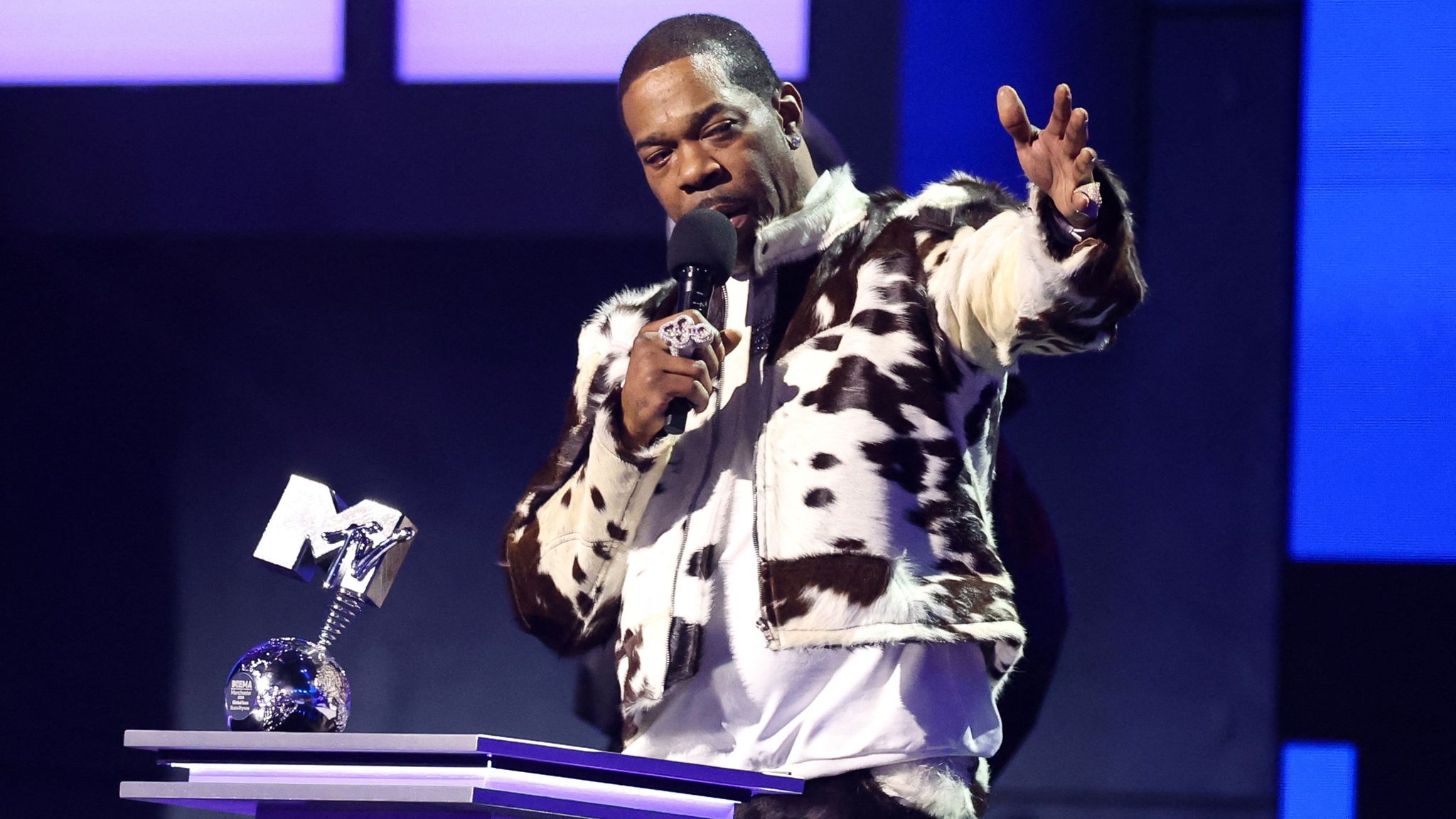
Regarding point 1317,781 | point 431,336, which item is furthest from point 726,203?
point 1317,781

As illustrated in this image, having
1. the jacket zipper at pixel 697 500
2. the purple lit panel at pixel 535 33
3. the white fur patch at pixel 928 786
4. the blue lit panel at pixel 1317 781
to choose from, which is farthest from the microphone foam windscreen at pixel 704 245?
the blue lit panel at pixel 1317 781

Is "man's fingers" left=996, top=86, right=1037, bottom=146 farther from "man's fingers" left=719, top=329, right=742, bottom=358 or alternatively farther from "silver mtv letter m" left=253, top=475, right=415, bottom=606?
"silver mtv letter m" left=253, top=475, right=415, bottom=606

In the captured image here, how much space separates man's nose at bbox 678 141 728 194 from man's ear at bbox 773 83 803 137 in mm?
125

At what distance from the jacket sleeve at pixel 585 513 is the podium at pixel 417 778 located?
0.47m

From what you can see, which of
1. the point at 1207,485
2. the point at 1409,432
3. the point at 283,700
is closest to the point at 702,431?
the point at 283,700

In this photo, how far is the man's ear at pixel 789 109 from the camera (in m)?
1.92

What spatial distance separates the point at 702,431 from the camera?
5.80ft

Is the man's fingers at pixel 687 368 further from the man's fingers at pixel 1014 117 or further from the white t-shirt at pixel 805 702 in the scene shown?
the man's fingers at pixel 1014 117

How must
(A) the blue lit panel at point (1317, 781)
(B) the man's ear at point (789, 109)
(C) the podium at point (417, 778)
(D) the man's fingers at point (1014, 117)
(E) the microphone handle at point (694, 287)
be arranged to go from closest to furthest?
(C) the podium at point (417, 778) < (D) the man's fingers at point (1014, 117) < (E) the microphone handle at point (694, 287) < (B) the man's ear at point (789, 109) < (A) the blue lit panel at point (1317, 781)

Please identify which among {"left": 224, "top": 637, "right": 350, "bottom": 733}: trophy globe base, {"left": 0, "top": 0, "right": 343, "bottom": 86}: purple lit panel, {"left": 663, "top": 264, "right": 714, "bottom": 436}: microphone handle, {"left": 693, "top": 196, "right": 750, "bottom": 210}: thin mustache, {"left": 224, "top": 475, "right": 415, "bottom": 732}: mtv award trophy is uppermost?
{"left": 0, "top": 0, "right": 343, "bottom": 86}: purple lit panel

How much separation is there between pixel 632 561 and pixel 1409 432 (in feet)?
4.33

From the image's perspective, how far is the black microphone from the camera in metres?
1.64

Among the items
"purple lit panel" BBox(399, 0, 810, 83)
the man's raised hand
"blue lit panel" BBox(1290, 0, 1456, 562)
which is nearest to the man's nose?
the man's raised hand

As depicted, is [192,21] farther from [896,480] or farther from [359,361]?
[896,480]
